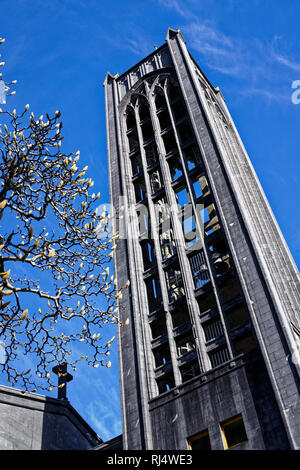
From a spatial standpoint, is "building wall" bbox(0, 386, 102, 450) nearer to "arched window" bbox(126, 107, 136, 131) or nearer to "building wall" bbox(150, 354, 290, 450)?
"building wall" bbox(150, 354, 290, 450)

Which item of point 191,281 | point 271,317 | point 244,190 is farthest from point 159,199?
point 271,317

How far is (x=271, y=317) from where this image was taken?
2961 centimetres

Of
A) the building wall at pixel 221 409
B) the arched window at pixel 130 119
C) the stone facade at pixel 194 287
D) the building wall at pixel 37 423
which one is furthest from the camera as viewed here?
the arched window at pixel 130 119

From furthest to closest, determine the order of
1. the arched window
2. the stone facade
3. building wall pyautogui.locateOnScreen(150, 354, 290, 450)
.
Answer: the arched window → the stone facade → building wall pyautogui.locateOnScreen(150, 354, 290, 450)

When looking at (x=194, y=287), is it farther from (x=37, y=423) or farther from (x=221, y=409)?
(x=37, y=423)

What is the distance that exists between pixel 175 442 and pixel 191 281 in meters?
11.4

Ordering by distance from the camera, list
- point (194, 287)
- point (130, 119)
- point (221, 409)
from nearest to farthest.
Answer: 1. point (221, 409)
2. point (194, 287)
3. point (130, 119)

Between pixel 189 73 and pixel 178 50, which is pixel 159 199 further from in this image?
pixel 178 50

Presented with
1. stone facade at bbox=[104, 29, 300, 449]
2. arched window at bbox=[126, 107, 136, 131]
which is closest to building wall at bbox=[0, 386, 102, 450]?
stone facade at bbox=[104, 29, 300, 449]

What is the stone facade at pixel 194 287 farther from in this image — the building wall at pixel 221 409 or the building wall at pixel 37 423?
the building wall at pixel 37 423

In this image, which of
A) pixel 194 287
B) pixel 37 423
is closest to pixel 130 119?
pixel 194 287

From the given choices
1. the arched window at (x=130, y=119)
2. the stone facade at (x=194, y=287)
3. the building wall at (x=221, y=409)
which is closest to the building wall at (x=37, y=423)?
the stone facade at (x=194, y=287)
